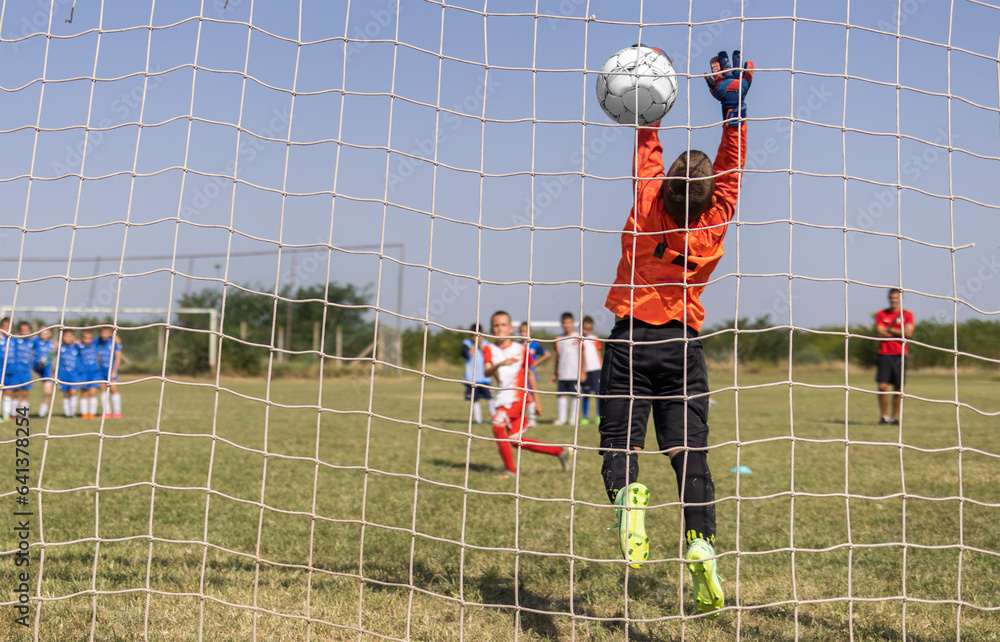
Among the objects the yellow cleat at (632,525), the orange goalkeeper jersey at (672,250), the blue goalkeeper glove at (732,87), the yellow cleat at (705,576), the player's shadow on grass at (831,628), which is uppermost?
the blue goalkeeper glove at (732,87)

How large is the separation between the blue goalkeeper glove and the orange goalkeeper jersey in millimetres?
66

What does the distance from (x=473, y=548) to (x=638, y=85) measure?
207 cm

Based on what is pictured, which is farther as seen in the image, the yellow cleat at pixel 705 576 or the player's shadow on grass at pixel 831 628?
the player's shadow on grass at pixel 831 628

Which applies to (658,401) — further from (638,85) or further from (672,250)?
(638,85)

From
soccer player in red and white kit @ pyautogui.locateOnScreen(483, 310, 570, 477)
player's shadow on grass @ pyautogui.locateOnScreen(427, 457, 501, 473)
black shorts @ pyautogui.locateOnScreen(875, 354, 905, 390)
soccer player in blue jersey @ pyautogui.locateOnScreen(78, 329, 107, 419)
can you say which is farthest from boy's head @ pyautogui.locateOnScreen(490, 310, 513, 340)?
soccer player in blue jersey @ pyautogui.locateOnScreen(78, 329, 107, 419)

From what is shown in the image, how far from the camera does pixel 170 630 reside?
10.0ft

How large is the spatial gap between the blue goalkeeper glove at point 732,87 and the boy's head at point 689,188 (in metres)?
0.20

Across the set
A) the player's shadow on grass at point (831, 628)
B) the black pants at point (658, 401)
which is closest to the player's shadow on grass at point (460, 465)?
the player's shadow on grass at point (831, 628)

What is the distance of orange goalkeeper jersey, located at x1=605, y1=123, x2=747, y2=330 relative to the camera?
308 centimetres

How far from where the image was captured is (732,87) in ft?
10.1

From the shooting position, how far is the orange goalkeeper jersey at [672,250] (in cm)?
308

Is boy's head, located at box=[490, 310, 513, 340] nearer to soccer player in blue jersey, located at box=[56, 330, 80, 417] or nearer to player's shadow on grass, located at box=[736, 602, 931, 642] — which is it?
player's shadow on grass, located at box=[736, 602, 931, 642]

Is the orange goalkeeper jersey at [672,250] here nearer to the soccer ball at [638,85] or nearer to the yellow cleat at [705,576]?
the soccer ball at [638,85]

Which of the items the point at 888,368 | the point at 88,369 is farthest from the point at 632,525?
the point at 88,369
